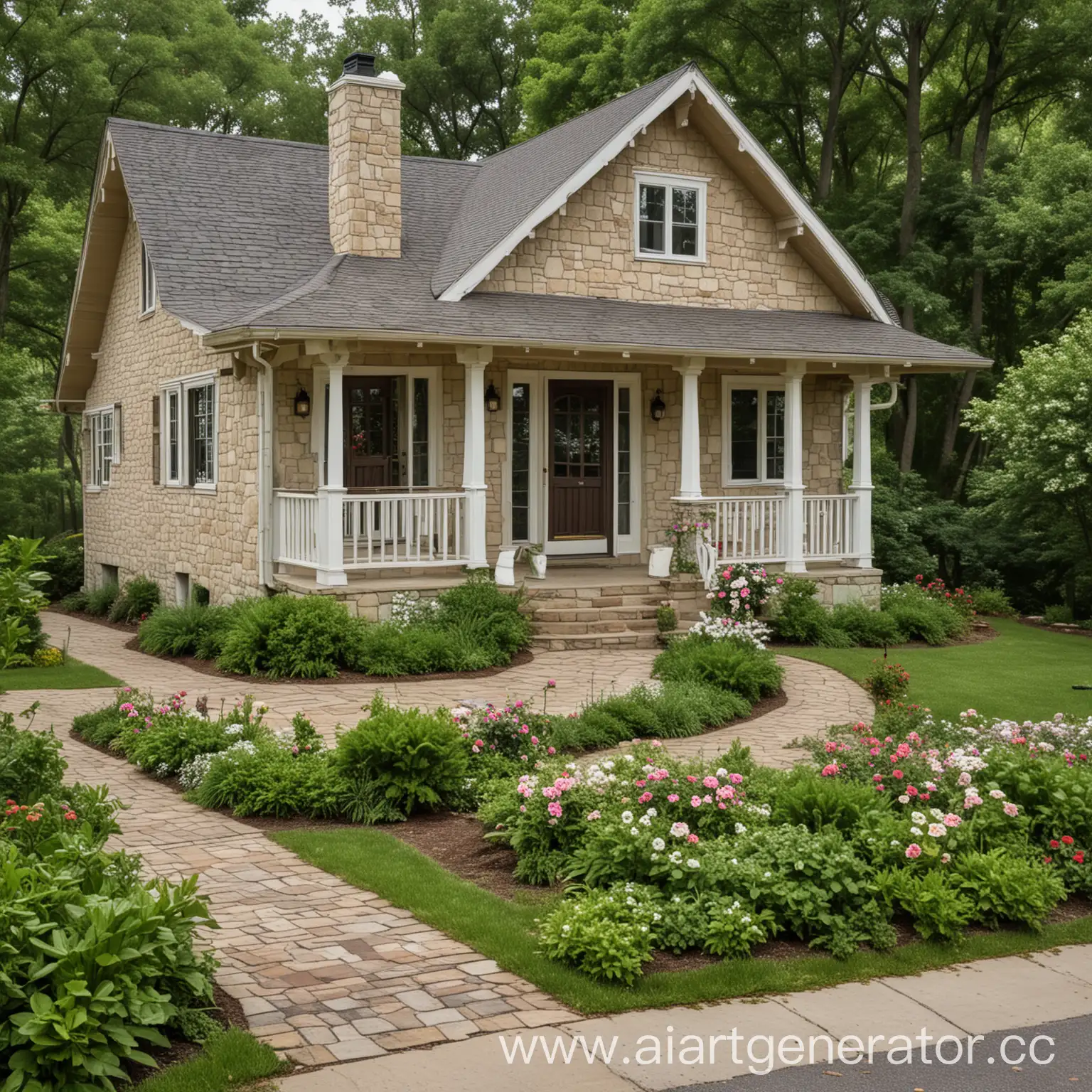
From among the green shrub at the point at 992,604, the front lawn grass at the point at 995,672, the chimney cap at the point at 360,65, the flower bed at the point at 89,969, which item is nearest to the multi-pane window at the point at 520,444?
the front lawn grass at the point at 995,672

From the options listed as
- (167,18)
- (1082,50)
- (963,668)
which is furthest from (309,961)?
(167,18)

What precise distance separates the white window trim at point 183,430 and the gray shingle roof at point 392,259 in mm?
1378

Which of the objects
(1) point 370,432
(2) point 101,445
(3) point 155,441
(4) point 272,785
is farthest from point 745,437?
(2) point 101,445

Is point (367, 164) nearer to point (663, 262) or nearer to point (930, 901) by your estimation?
point (663, 262)

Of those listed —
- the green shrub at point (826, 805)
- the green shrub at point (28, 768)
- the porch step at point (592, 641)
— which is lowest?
the porch step at point (592, 641)

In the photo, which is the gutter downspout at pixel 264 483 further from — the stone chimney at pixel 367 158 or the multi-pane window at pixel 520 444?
the multi-pane window at pixel 520 444

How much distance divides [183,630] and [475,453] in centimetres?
417

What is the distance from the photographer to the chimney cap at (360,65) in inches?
672

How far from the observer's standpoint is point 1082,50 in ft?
88.3

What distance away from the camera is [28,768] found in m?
6.95

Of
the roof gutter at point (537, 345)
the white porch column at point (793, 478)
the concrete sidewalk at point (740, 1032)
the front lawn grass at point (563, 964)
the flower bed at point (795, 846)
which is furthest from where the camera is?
the white porch column at point (793, 478)

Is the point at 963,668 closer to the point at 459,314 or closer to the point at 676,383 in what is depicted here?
the point at 676,383

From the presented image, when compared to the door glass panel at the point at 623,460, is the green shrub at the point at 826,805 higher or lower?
lower

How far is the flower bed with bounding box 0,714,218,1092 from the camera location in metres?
4.25
